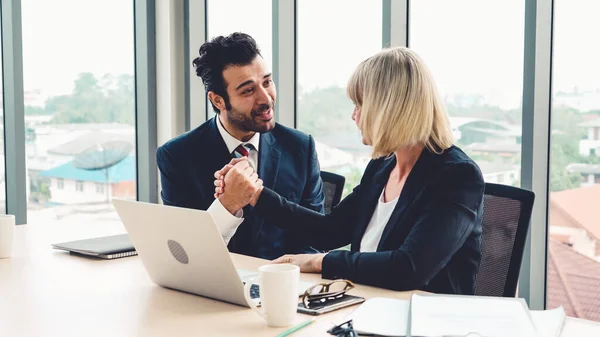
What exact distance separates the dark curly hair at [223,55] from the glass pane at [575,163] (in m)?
1.14

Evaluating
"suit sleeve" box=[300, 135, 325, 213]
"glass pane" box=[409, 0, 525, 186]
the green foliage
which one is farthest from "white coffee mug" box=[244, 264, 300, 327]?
the green foliage

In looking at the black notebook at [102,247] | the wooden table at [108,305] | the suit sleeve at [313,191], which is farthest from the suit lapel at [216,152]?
the wooden table at [108,305]

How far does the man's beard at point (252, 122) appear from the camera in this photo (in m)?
2.49

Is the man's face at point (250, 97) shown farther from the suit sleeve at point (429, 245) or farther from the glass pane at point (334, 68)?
the suit sleeve at point (429, 245)

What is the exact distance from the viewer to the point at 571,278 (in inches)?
102

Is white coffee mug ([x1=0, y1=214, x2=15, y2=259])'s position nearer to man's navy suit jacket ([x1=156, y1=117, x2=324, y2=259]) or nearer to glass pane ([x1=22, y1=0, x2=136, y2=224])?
man's navy suit jacket ([x1=156, y1=117, x2=324, y2=259])

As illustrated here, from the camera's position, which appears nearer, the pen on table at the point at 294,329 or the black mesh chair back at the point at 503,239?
the pen on table at the point at 294,329

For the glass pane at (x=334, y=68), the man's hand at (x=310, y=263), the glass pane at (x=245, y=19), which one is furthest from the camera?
the glass pane at (x=245, y=19)

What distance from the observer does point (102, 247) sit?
2.02 meters

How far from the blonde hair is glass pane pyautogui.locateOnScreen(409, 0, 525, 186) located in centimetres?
91

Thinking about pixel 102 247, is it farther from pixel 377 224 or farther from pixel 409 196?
pixel 409 196

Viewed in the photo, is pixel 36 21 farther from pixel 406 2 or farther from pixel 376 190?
pixel 376 190

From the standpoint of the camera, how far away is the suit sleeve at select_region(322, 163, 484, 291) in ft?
5.23

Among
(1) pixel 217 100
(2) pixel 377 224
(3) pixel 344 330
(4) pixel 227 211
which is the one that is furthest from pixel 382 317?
(1) pixel 217 100
